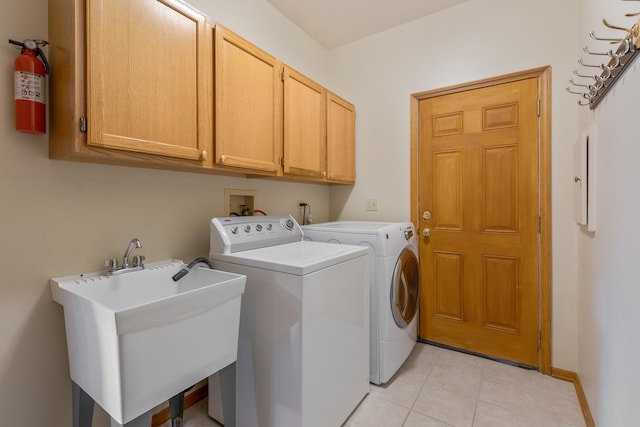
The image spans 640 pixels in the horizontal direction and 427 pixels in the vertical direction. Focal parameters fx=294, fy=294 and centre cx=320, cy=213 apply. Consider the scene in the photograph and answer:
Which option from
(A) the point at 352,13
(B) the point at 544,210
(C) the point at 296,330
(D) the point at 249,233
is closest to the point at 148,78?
(D) the point at 249,233

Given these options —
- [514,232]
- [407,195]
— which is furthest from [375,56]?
[514,232]

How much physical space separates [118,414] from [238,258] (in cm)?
74

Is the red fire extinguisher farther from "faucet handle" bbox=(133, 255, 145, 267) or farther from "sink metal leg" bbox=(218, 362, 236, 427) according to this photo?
"sink metal leg" bbox=(218, 362, 236, 427)

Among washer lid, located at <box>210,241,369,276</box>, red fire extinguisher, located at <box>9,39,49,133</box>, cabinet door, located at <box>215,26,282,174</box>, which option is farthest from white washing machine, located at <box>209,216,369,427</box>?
red fire extinguisher, located at <box>9,39,49,133</box>

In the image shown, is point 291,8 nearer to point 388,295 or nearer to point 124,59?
point 124,59

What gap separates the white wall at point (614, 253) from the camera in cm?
95

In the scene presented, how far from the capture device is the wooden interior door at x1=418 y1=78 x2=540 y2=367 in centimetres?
215

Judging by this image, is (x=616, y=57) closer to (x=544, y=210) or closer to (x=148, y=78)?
(x=544, y=210)

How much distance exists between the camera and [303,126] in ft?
7.09

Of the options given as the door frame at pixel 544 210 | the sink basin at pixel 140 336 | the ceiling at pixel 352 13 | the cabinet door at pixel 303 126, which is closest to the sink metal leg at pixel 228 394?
the sink basin at pixel 140 336

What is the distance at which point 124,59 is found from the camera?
1163 millimetres

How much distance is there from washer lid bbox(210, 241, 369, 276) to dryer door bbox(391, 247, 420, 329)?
422mm

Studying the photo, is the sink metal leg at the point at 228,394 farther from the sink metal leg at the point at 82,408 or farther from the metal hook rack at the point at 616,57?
the metal hook rack at the point at 616,57

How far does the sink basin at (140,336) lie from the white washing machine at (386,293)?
0.96 metres
